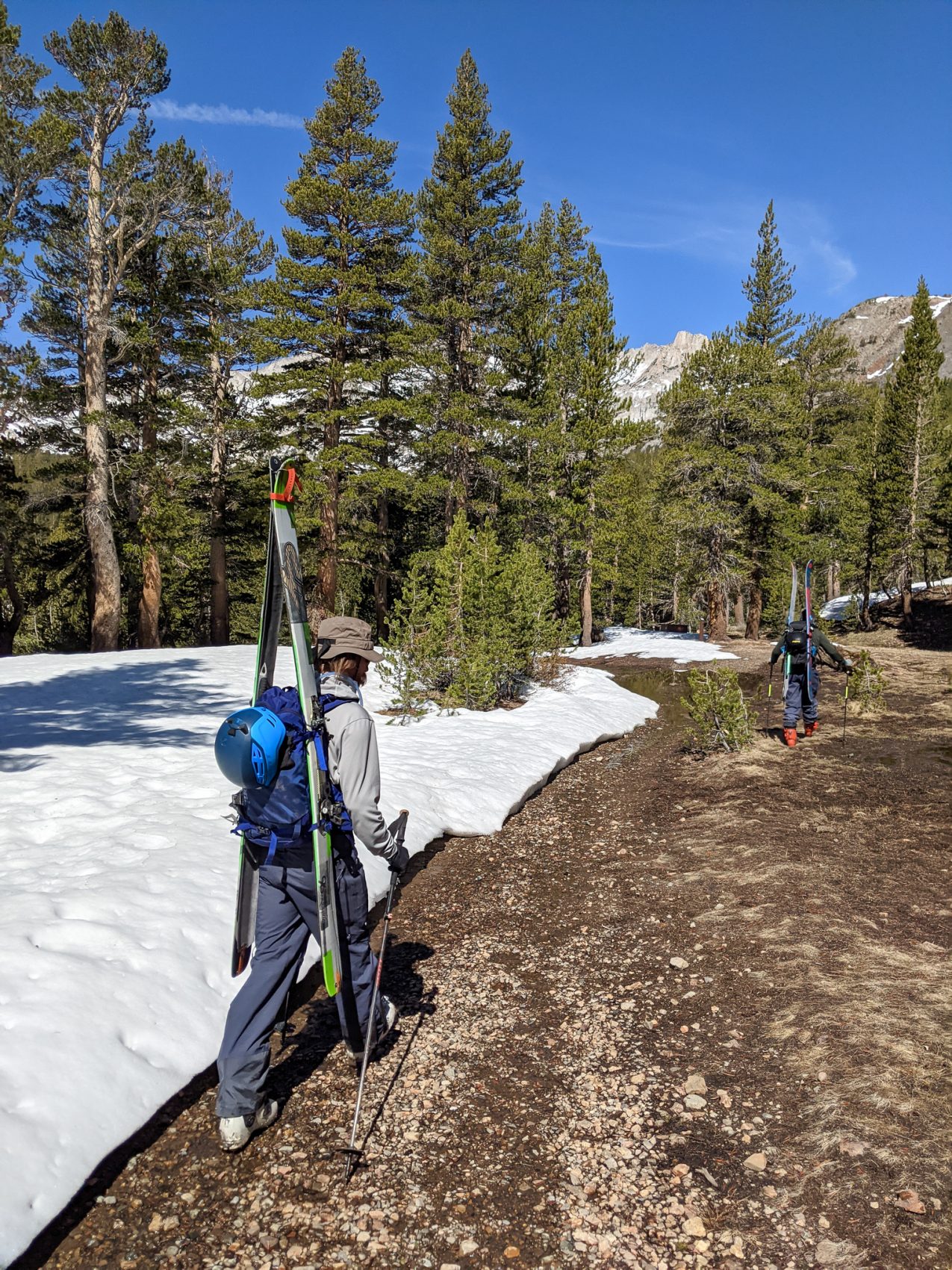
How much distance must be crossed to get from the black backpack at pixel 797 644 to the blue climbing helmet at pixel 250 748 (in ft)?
30.2

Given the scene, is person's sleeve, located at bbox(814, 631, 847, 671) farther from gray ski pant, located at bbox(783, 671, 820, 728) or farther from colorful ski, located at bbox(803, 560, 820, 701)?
gray ski pant, located at bbox(783, 671, 820, 728)

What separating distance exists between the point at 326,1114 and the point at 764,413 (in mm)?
28005

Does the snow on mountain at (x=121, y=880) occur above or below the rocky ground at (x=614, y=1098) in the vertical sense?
above

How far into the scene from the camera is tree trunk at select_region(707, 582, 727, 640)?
29.3 m

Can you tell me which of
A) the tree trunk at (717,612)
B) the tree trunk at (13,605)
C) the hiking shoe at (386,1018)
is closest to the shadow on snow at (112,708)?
the hiking shoe at (386,1018)

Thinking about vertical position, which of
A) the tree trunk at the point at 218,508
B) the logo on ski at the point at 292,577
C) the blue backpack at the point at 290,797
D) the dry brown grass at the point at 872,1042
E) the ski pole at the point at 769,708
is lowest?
the dry brown grass at the point at 872,1042

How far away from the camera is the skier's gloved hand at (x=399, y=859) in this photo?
3824mm

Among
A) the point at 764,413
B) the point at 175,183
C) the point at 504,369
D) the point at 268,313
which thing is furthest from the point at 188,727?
the point at 764,413

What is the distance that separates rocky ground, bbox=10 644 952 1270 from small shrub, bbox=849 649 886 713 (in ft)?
22.2

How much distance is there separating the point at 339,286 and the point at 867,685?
666 inches

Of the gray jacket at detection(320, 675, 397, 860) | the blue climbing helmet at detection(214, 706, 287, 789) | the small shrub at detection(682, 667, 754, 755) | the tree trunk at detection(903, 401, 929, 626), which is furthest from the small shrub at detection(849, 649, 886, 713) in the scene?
the tree trunk at detection(903, 401, 929, 626)

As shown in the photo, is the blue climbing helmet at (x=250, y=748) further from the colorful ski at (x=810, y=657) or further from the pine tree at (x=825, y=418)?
the pine tree at (x=825, y=418)

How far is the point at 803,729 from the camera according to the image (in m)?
11.6

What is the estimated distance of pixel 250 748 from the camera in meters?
3.12
